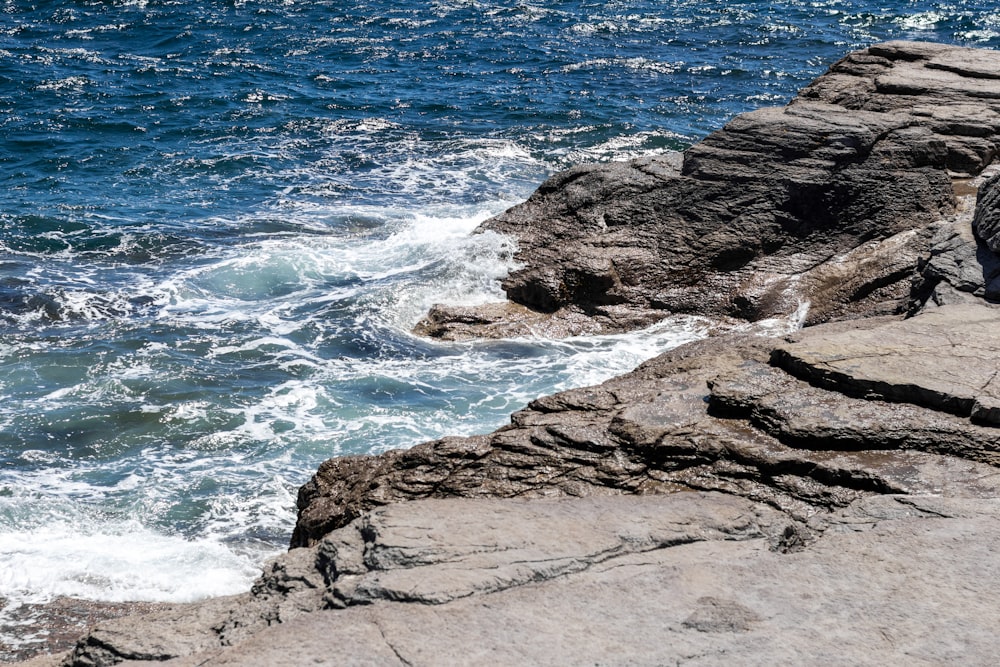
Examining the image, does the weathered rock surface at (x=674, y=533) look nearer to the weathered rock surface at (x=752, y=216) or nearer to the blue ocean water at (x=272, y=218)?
the blue ocean water at (x=272, y=218)

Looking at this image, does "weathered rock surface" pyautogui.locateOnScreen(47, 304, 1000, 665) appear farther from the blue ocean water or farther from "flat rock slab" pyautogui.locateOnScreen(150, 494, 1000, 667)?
the blue ocean water

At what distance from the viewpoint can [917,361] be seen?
6488mm

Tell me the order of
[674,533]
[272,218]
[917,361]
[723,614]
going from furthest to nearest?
[272,218], [917,361], [674,533], [723,614]

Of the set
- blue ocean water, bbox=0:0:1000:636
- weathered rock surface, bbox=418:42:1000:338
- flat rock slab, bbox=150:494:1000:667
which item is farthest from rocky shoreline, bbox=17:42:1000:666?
blue ocean water, bbox=0:0:1000:636

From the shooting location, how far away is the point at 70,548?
802cm

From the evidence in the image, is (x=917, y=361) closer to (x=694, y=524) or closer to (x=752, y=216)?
(x=694, y=524)

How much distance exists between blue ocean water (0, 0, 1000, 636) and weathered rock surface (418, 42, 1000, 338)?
54cm

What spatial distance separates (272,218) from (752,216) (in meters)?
7.54

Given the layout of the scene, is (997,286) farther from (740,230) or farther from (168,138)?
(168,138)

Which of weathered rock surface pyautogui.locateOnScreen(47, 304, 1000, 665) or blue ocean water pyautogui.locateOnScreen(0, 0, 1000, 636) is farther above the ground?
weathered rock surface pyautogui.locateOnScreen(47, 304, 1000, 665)

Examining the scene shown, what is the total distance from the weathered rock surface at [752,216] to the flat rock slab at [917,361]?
3878 millimetres

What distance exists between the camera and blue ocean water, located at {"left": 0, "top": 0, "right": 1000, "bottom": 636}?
9094 mm

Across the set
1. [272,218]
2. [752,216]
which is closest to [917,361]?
[752,216]

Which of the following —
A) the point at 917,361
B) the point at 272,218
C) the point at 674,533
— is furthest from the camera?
the point at 272,218
